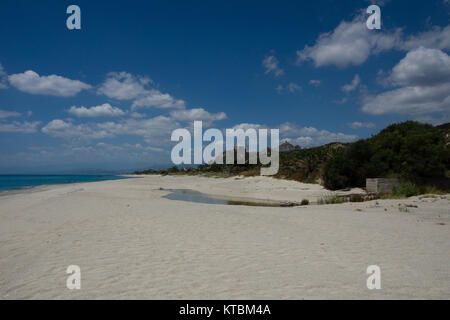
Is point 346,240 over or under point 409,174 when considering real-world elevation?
under

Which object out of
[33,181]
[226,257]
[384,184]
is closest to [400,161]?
[384,184]

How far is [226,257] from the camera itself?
6.19 metres

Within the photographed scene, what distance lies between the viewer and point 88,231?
9.02 metres

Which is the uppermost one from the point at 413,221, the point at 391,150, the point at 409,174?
the point at 391,150

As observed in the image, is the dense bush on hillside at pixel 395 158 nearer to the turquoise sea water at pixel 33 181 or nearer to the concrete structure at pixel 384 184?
the concrete structure at pixel 384 184

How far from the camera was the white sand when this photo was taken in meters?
4.42

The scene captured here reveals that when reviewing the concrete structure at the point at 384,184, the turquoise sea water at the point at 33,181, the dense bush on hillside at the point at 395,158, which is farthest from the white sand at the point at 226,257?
the turquoise sea water at the point at 33,181

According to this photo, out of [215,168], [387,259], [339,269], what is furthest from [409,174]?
[215,168]

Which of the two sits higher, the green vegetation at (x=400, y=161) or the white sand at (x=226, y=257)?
the green vegetation at (x=400, y=161)

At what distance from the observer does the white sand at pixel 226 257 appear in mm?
4422

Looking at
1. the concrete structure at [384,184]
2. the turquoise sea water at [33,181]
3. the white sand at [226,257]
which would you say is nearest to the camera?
the white sand at [226,257]

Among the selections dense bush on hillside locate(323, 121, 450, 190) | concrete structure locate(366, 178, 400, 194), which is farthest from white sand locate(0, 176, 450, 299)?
dense bush on hillside locate(323, 121, 450, 190)

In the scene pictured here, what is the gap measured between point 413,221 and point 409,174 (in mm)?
14058
